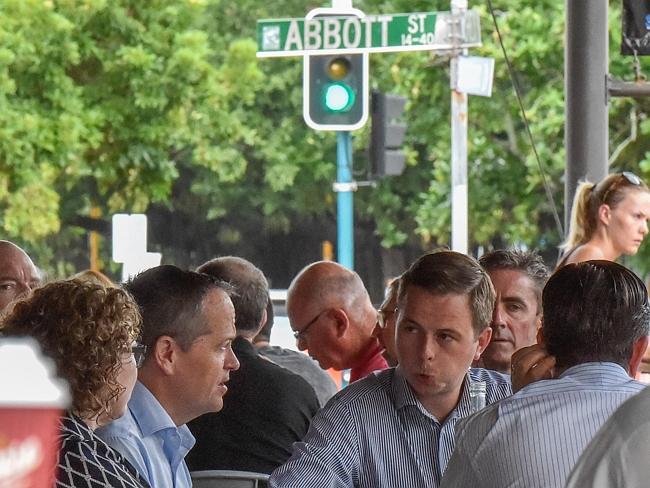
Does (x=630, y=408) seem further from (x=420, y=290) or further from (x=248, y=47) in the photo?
(x=248, y=47)

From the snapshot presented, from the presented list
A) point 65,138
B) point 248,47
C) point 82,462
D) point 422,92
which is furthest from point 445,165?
point 82,462

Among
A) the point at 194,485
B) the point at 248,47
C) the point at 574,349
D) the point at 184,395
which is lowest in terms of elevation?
the point at 194,485

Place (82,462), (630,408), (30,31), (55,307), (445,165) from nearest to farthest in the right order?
(630,408)
(82,462)
(55,307)
(30,31)
(445,165)

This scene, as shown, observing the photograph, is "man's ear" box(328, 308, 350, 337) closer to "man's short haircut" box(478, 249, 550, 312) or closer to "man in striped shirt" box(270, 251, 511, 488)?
"man's short haircut" box(478, 249, 550, 312)

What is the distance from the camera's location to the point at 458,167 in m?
12.8

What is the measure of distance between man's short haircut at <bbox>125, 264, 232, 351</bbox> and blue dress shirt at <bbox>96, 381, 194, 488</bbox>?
15 cm

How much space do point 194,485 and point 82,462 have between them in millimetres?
1436

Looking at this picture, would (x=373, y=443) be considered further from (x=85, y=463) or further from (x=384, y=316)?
(x=85, y=463)

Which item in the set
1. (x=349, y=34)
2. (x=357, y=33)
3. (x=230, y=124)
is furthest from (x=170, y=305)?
(x=230, y=124)

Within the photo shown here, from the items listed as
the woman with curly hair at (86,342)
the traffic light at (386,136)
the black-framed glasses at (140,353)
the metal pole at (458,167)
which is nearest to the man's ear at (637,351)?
the woman with curly hair at (86,342)

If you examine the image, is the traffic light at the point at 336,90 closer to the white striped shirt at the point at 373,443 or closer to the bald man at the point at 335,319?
the bald man at the point at 335,319

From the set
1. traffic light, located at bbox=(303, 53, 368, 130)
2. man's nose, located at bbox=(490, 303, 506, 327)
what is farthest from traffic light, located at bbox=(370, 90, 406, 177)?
man's nose, located at bbox=(490, 303, 506, 327)

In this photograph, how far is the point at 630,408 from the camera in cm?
136

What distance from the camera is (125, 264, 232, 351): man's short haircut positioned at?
10.2 ft
